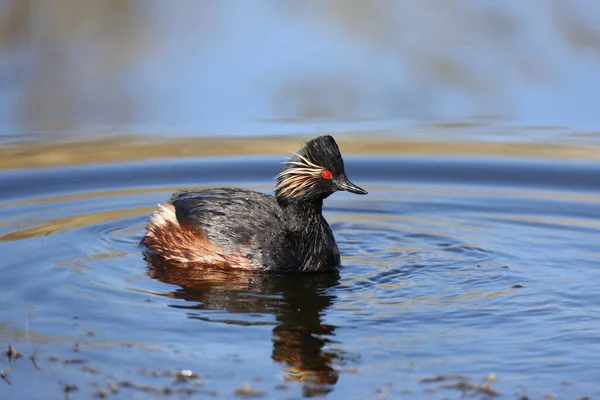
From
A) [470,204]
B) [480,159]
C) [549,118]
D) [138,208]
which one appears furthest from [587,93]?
[138,208]

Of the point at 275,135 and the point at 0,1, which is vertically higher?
the point at 0,1

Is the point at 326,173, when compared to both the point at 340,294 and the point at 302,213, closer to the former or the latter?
the point at 302,213

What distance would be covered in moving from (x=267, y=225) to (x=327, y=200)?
2726 millimetres

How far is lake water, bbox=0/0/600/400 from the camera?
295 inches

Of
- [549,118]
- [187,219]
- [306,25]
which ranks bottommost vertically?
[187,219]

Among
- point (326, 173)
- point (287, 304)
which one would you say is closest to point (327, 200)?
point (326, 173)

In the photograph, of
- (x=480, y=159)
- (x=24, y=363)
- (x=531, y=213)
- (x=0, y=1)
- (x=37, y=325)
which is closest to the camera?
(x=24, y=363)

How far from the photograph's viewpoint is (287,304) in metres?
9.02

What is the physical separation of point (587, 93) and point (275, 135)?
4737 mm

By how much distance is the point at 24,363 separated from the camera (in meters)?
7.40

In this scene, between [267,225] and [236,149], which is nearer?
[267,225]

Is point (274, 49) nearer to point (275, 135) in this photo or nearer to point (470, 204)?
point (275, 135)

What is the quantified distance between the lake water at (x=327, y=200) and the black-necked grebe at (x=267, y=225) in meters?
0.26

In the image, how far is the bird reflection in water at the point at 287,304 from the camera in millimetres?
7523
